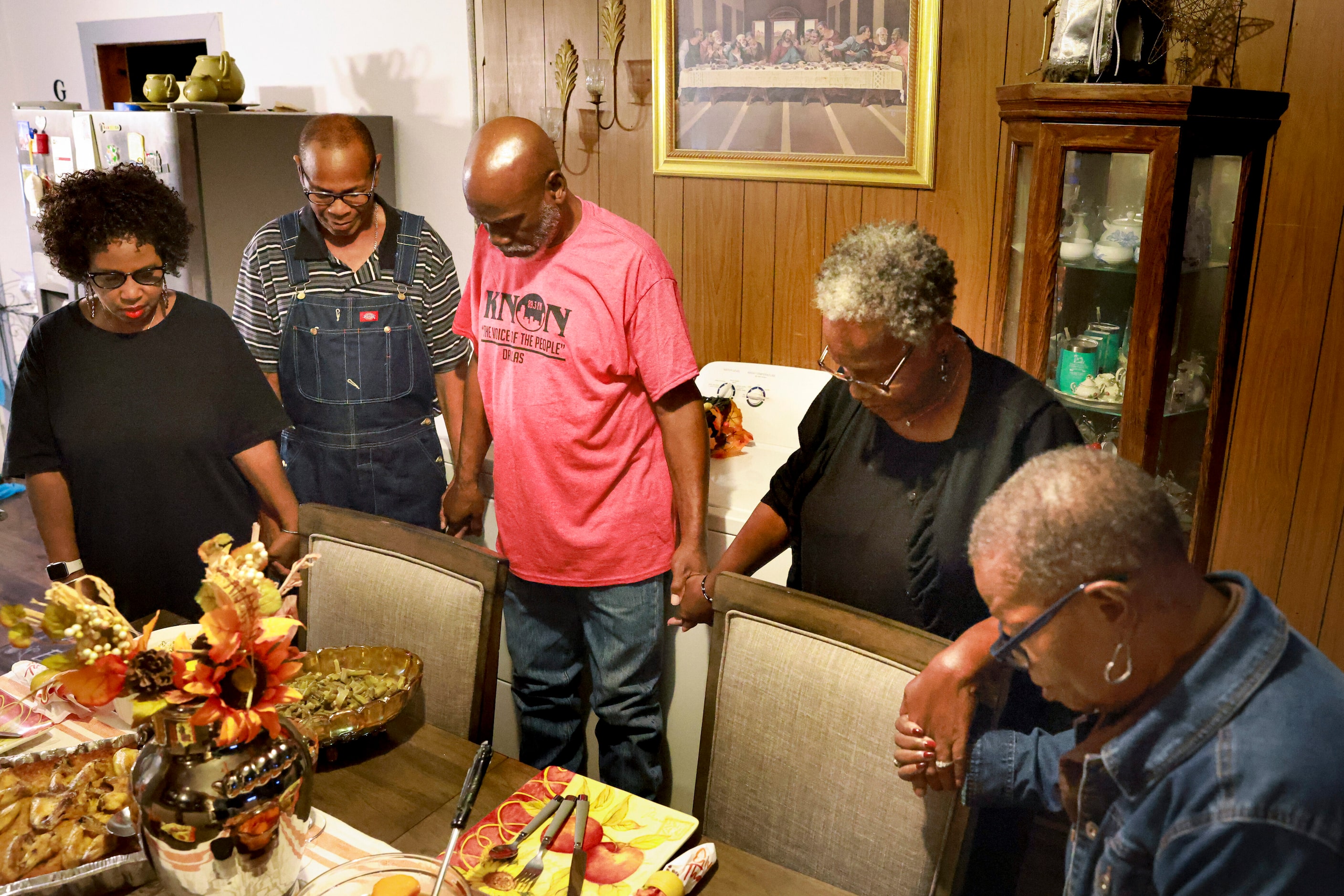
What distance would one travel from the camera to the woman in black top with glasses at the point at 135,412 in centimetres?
165

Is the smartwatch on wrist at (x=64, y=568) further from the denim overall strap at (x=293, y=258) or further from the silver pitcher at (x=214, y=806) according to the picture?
the silver pitcher at (x=214, y=806)

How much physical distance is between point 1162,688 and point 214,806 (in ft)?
2.59

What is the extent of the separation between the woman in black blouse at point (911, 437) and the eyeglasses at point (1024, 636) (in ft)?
0.64

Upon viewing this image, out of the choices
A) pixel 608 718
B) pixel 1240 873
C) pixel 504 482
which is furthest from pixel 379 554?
pixel 1240 873

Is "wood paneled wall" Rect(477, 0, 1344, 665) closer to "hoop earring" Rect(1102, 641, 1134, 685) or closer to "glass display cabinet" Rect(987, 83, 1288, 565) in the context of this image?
"glass display cabinet" Rect(987, 83, 1288, 565)

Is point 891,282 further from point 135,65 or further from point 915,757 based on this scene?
point 135,65

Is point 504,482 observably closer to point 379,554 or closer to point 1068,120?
point 379,554

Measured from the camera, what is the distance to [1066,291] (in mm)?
1724

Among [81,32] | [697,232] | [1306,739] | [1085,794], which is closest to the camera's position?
[1306,739]

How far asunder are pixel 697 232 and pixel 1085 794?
1.93 meters

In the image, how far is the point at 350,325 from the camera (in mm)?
1930

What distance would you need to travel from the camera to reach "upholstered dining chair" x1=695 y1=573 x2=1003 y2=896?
116 centimetres

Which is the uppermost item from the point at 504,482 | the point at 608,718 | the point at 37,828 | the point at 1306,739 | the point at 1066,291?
the point at 1066,291

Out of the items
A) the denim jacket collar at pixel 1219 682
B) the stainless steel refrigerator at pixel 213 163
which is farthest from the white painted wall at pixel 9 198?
the denim jacket collar at pixel 1219 682
